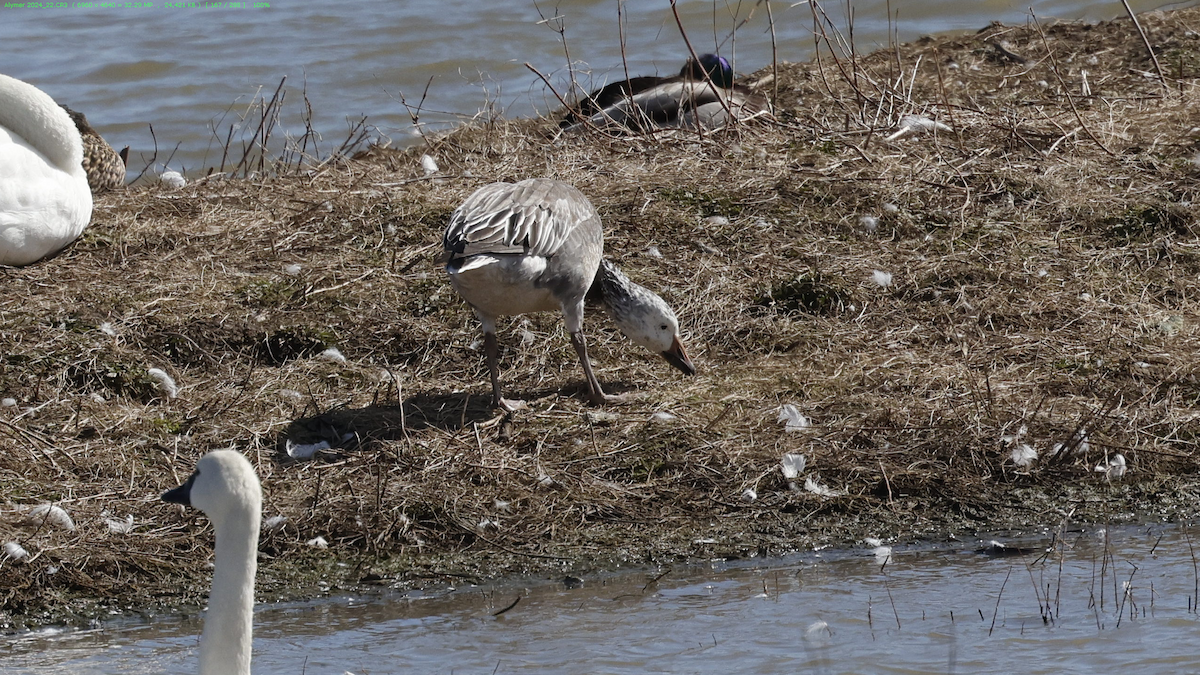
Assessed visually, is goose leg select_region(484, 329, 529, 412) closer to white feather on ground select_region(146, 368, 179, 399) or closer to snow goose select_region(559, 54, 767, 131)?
white feather on ground select_region(146, 368, 179, 399)

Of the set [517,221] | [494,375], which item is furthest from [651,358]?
[517,221]

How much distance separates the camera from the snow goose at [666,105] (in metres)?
8.93

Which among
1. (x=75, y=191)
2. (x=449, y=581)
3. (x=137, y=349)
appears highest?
(x=75, y=191)

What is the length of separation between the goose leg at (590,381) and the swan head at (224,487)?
Result: 2.63 meters

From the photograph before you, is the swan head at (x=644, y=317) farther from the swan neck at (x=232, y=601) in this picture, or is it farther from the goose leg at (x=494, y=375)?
the swan neck at (x=232, y=601)

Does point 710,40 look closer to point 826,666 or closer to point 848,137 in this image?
point 848,137

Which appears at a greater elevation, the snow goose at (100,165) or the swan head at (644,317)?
the snow goose at (100,165)

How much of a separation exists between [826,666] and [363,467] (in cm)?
207

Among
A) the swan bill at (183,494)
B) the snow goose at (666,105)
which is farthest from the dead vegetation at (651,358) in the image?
the swan bill at (183,494)

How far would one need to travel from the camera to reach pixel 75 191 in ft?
22.6

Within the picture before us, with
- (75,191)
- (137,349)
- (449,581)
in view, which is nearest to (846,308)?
(449,581)

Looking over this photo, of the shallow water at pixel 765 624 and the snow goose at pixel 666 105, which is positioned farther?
the snow goose at pixel 666 105

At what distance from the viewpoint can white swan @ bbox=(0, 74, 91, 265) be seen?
21.2ft

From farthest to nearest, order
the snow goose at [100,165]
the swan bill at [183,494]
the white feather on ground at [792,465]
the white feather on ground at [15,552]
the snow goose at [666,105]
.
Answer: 1. the snow goose at [666,105]
2. the snow goose at [100,165]
3. the white feather on ground at [792,465]
4. the white feather on ground at [15,552]
5. the swan bill at [183,494]
